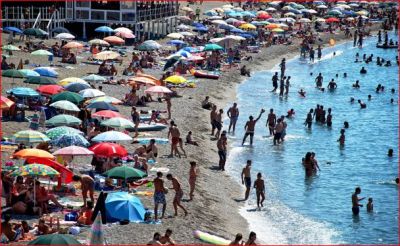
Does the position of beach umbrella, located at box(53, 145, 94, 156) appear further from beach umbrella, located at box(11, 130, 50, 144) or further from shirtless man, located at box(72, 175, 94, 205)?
shirtless man, located at box(72, 175, 94, 205)

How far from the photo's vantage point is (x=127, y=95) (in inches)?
1334

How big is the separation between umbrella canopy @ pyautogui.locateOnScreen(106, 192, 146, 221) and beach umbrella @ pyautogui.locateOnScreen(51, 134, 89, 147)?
Answer: 372 centimetres

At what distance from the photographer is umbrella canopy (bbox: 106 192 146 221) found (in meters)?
19.0

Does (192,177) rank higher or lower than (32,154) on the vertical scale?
lower

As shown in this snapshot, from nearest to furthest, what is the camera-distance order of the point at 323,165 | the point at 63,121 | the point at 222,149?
the point at 63,121
the point at 222,149
the point at 323,165

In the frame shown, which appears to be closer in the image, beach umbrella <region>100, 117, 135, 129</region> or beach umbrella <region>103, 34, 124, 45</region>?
beach umbrella <region>100, 117, 135, 129</region>

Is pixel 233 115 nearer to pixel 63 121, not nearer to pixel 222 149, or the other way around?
pixel 222 149

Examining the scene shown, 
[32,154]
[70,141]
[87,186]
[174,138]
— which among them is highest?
[32,154]

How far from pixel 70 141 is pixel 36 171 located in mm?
3964

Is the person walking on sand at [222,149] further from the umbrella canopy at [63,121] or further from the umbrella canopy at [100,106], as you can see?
the umbrella canopy at [63,121]

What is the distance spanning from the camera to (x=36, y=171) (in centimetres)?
1886

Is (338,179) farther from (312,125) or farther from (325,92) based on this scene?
(325,92)

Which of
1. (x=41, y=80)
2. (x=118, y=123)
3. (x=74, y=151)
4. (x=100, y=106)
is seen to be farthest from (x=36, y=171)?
(x=41, y=80)

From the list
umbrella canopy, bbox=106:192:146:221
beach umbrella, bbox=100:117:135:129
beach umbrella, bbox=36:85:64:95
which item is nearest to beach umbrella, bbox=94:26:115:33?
beach umbrella, bbox=36:85:64:95
